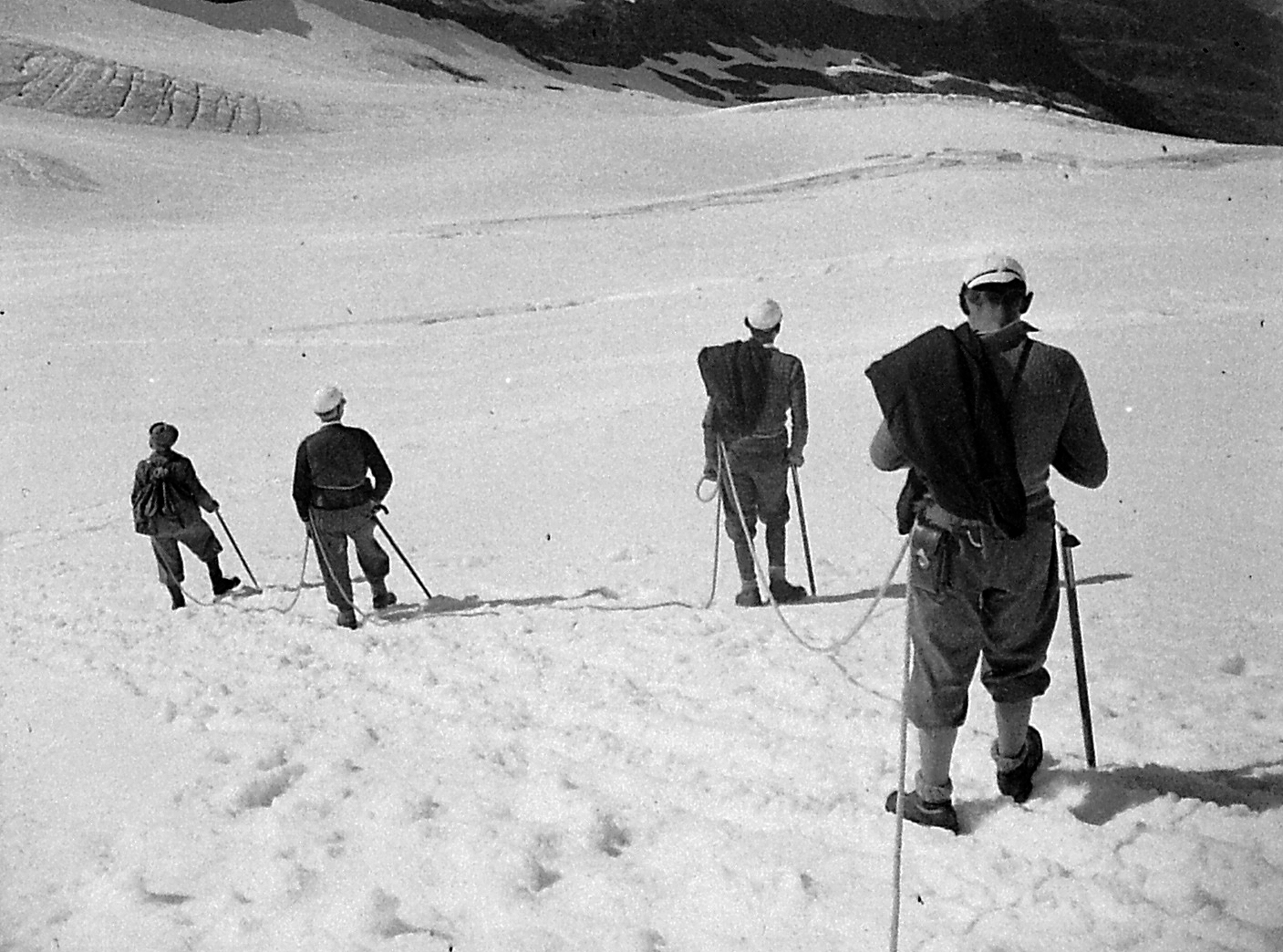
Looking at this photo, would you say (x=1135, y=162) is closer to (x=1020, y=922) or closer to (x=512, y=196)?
(x=512, y=196)

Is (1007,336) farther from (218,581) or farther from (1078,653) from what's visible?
(218,581)

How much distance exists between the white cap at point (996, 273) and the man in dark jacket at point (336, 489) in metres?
4.92

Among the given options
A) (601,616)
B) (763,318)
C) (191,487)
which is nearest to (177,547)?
(191,487)

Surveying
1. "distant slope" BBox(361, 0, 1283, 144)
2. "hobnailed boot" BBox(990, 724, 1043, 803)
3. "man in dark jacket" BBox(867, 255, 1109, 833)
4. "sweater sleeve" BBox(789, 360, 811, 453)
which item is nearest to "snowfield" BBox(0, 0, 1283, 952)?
"hobnailed boot" BBox(990, 724, 1043, 803)

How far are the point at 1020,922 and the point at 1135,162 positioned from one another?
1109 inches

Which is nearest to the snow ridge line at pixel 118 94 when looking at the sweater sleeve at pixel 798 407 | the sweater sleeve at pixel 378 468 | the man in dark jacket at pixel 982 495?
the sweater sleeve at pixel 378 468

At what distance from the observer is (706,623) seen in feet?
20.2

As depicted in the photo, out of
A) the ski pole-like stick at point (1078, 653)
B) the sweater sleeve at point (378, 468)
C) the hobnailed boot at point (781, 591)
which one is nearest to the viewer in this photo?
the ski pole-like stick at point (1078, 653)

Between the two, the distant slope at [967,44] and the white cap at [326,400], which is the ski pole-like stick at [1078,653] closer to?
the white cap at [326,400]

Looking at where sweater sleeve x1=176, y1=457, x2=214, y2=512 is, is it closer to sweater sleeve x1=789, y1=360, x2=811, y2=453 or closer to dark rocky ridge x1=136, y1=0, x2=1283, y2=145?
sweater sleeve x1=789, y1=360, x2=811, y2=453

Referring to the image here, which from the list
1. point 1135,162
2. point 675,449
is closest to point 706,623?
point 675,449

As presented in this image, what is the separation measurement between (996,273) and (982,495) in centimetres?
67

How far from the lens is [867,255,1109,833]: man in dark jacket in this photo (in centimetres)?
315

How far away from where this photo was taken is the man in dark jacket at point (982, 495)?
10.3 feet
